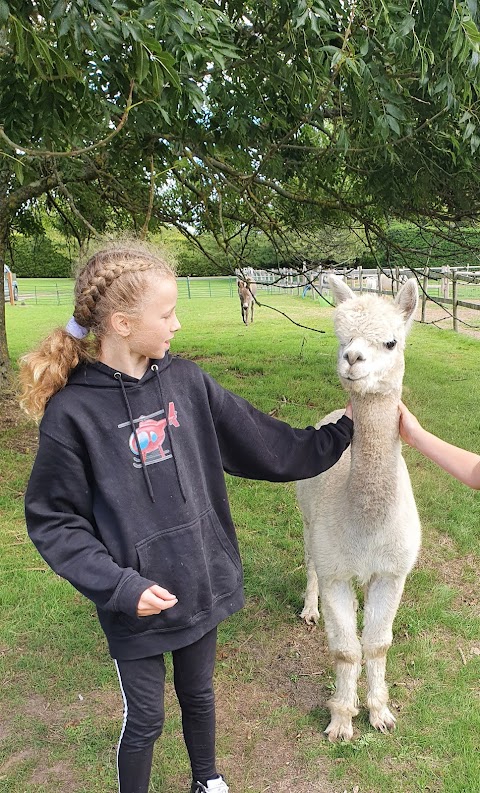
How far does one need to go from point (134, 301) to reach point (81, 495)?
0.57m

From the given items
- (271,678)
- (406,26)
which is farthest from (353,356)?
(271,678)

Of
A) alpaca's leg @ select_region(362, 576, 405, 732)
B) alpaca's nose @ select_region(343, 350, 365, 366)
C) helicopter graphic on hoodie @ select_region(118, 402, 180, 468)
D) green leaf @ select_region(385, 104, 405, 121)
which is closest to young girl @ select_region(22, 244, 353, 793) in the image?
helicopter graphic on hoodie @ select_region(118, 402, 180, 468)

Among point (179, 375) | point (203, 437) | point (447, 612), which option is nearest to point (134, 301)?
point (179, 375)

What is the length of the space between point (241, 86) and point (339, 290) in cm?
197

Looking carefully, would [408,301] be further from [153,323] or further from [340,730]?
[340,730]

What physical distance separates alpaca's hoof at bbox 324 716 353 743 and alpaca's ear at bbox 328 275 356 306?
1714 millimetres

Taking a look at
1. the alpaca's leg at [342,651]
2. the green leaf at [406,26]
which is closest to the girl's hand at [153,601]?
the alpaca's leg at [342,651]

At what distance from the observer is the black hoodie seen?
168 cm

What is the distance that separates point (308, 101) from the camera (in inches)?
126

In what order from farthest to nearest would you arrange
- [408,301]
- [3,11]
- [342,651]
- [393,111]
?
1. [393,111]
2. [342,651]
3. [408,301]
4. [3,11]

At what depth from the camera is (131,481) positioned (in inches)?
69.9

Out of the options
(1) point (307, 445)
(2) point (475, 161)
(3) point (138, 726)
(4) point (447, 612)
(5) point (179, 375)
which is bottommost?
(4) point (447, 612)

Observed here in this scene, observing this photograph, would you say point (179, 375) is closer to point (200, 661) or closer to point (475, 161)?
point (200, 661)

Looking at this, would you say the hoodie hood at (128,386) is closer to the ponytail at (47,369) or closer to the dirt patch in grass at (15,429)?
the ponytail at (47,369)
